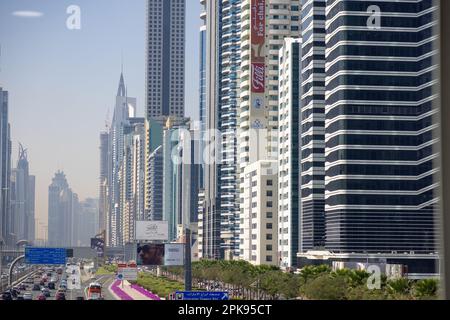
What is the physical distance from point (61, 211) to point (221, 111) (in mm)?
944

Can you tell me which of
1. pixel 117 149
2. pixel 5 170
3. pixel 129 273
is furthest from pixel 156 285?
pixel 5 170

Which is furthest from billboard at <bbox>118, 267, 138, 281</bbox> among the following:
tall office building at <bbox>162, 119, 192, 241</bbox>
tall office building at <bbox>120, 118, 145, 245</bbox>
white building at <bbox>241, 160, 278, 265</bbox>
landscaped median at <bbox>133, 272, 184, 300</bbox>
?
white building at <bbox>241, 160, 278, 265</bbox>

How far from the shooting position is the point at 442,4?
Result: 345cm

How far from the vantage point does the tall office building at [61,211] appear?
4.07 metres

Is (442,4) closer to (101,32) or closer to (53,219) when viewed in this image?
(101,32)

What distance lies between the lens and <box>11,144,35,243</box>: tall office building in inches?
160

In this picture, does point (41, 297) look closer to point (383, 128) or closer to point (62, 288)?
point (62, 288)

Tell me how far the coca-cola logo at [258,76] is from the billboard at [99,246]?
3.65 feet

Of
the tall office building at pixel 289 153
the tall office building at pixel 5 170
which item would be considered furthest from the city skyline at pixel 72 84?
the tall office building at pixel 289 153

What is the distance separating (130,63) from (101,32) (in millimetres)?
230

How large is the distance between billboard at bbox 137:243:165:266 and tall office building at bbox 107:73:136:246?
0.38ft

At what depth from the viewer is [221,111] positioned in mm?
4480

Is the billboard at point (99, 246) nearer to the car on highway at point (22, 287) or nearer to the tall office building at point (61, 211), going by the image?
the tall office building at point (61, 211)

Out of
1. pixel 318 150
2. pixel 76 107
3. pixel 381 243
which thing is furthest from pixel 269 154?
pixel 318 150
